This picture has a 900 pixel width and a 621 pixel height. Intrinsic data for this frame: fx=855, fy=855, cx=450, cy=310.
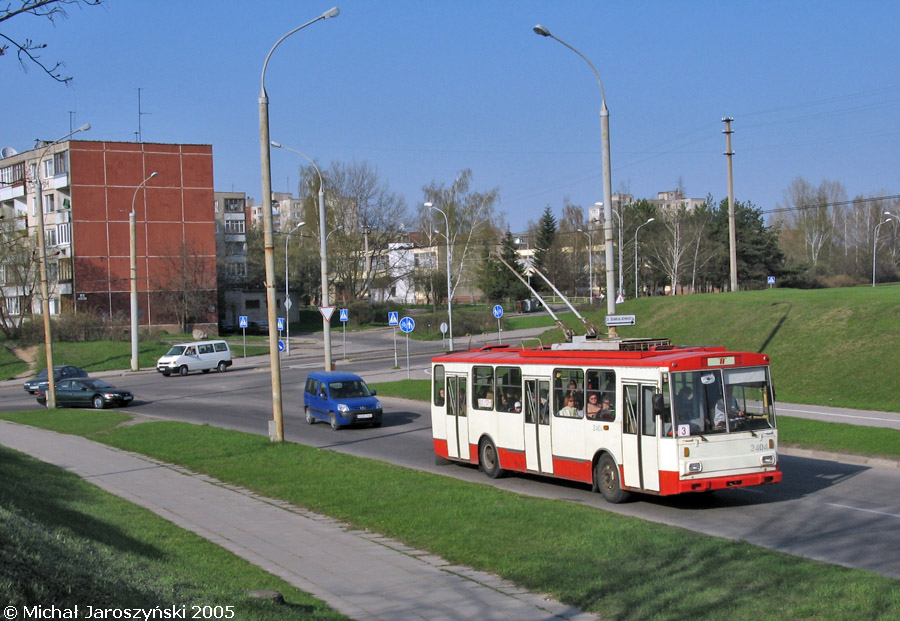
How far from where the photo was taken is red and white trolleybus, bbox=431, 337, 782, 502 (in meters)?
12.7

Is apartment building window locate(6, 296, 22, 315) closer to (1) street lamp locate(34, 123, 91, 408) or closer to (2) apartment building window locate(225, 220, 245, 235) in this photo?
(1) street lamp locate(34, 123, 91, 408)

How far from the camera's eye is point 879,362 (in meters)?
27.5

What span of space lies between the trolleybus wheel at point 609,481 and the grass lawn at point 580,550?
1.52 m

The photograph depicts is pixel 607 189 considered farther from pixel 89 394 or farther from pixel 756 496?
pixel 89 394

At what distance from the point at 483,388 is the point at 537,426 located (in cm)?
206

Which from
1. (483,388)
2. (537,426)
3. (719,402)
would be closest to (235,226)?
(483,388)

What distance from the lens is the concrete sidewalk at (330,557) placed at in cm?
780

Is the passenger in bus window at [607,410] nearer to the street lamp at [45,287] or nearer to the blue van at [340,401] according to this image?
the blue van at [340,401]

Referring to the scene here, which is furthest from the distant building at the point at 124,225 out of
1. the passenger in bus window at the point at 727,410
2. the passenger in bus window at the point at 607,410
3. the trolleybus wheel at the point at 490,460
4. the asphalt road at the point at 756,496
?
Answer: the passenger in bus window at the point at 727,410

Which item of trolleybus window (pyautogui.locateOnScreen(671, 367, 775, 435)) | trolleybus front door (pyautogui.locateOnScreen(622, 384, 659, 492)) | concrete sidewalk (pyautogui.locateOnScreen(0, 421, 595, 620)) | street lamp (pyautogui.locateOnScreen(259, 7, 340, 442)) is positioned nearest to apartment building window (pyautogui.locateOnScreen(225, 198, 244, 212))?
street lamp (pyautogui.locateOnScreen(259, 7, 340, 442))

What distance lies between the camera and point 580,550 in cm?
950

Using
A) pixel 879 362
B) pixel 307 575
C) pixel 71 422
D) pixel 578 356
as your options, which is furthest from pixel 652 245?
pixel 307 575

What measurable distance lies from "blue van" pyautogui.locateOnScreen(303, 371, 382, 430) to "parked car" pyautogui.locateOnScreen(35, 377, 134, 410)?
11.5m

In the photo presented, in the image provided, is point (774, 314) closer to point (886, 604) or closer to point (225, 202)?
point (886, 604)
